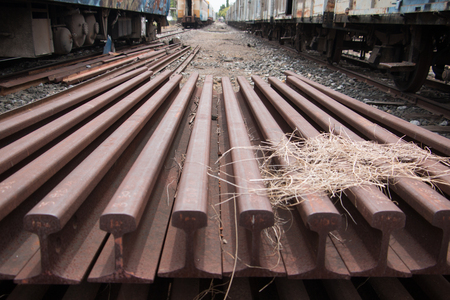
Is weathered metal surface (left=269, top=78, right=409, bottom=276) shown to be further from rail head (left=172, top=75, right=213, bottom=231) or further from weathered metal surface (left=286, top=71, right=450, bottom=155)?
weathered metal surface (left=286, top=71, right=450, bottom=155)

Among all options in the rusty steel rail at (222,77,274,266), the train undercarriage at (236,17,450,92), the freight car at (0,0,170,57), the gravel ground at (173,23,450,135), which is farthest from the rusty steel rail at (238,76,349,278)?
the freight car at (0,0,170,57)

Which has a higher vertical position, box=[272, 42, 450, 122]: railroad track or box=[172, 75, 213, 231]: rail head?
box=[172, 75, 213, 231]: rail head

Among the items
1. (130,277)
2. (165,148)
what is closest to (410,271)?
(130,277)

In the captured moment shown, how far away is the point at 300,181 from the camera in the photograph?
168 cm

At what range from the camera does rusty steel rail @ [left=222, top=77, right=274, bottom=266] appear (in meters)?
1.35

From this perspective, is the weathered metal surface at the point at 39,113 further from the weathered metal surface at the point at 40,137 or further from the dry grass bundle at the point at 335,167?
the dry grass bundle at the point at 335,167

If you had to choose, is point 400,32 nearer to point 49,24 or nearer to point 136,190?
point 136,190

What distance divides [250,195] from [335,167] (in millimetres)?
611

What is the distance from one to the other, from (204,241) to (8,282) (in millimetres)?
1040

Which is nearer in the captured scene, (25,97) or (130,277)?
(130,277)

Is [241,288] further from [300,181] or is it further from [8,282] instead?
[8,282]

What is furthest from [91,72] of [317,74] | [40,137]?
[317,74]

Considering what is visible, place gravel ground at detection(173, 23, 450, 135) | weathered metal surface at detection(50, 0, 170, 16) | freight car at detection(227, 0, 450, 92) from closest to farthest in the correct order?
freight car at detection(227, 0, 450, 92) < gravel ground at detection(173, 23, 450, 135) < weathered metal surface at detection(50, 0, 170, 16)

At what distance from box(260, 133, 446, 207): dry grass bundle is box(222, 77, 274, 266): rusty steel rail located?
0.33 feet
